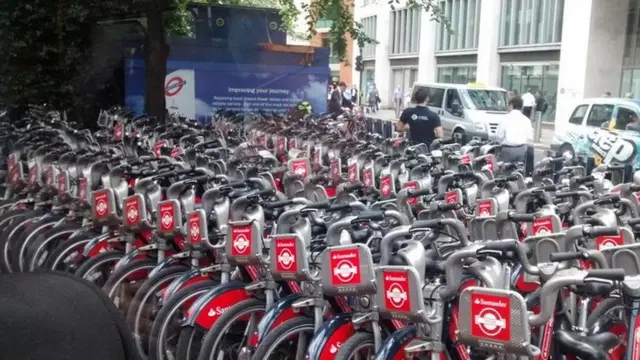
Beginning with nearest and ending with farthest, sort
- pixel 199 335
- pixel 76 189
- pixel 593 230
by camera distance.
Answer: pixel 593 230, pixel 199 335, pixel 76 189

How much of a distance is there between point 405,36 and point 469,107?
26.4 ft

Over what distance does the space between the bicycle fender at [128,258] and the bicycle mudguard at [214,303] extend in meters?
0.86

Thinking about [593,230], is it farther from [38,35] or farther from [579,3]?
[579,3]

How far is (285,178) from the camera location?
5.46 m

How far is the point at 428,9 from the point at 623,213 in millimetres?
6244

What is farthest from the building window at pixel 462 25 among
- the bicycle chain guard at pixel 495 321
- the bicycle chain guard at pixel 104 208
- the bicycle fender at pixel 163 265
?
the bicycle chain guard at pixel 495 321

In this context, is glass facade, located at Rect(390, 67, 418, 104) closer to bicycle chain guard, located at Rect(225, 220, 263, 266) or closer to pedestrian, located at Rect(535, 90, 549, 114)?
pedestrian, located at Rect(535, 90, 549, 114)

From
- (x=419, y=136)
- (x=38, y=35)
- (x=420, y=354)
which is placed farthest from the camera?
(x=38, y=35)

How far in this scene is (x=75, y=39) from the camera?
11445 mm

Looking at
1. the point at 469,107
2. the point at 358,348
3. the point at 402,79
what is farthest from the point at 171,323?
the point at 402,79

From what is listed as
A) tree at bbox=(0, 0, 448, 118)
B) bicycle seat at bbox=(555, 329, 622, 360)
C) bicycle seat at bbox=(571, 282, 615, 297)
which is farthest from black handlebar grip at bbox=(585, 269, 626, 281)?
tree at bbox=(0, 0, 448, 118)

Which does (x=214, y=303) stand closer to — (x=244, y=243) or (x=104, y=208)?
(x=244, y=243)

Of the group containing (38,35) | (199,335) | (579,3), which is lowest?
(199,335)

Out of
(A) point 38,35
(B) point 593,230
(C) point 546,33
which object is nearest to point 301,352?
(B) point 593,230
